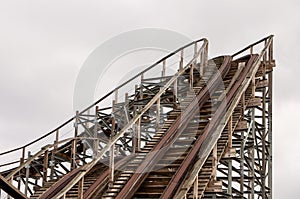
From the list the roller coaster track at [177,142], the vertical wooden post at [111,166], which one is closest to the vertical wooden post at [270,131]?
the roller coaster track at [177,142]

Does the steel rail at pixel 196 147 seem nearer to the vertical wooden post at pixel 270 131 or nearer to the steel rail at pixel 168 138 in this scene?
the steel rail at pixel 168 138

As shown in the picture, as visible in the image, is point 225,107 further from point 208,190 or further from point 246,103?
point 208,190

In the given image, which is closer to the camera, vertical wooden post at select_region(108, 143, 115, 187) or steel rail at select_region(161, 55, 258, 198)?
steel rail at select_region(161, 55, 258, 198)

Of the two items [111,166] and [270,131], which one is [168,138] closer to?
[111,166]

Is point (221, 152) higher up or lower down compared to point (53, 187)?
higher up

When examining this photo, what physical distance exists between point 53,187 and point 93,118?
481 centimetres

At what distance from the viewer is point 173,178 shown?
31.1ft

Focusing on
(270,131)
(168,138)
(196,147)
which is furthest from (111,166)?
(270,131)

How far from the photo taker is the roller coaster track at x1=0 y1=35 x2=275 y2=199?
9.52m

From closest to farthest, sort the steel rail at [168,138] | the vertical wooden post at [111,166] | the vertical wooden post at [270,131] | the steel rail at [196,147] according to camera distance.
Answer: the steel rail at [196,147], the steel rail at [168,138], the vertical wooden post at [111,166], the vertical wooden post at [270,131]

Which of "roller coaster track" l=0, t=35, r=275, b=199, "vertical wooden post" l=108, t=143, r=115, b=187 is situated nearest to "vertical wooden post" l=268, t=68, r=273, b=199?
"roller coaster track" l=0, t=35, r=275, b=199

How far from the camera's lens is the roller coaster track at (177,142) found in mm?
9516

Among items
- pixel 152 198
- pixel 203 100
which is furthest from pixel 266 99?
pixel 152 198

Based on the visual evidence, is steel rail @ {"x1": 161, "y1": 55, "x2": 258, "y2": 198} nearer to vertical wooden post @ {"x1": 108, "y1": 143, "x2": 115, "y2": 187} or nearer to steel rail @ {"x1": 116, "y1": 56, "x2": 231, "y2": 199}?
steel rail @ {"x1": 116, "y1": 56, "x2": 231, "y2": 199}
